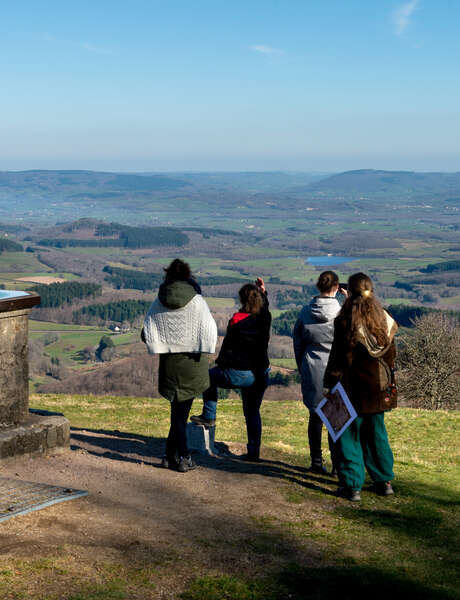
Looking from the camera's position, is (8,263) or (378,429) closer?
(378,429)

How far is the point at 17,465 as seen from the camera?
7.50 metres

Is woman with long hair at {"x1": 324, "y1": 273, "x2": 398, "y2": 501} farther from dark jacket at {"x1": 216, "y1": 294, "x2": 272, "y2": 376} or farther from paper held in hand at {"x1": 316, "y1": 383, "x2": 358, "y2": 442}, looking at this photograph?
dark jacket at {"x1": 216, "y1": 294, "x2": 272, "y2": 376}

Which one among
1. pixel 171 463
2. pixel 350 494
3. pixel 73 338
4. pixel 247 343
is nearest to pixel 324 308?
pixel 247 343

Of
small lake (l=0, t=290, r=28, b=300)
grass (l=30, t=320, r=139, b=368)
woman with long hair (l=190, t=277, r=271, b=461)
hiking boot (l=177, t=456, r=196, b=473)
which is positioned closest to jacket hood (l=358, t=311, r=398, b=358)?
woman with long hair (l=190, t=277, r=271, b=461)

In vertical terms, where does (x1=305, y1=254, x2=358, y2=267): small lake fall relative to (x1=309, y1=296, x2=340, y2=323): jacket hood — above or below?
below

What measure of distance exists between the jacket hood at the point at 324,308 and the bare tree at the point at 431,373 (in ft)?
65.6

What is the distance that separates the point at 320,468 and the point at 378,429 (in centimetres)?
143

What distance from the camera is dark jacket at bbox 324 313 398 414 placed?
254 inches

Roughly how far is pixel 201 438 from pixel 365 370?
9.66ft

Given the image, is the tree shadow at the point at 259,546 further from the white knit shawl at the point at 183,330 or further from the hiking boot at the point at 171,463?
the white knit shawl at the point at 183,330

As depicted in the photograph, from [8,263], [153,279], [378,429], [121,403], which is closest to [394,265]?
[153,279]

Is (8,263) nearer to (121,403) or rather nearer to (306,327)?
(121,403)

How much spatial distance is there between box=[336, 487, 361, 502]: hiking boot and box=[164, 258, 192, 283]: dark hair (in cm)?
280

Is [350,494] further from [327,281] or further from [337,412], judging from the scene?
[327,281]
